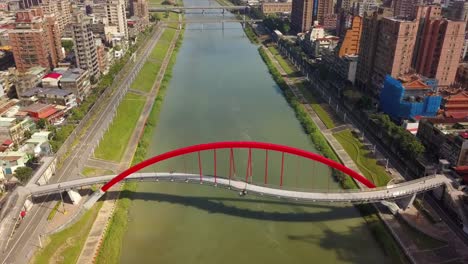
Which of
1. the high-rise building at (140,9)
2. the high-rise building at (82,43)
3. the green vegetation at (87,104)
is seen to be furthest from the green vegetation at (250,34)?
the high-rise building at (82,43)

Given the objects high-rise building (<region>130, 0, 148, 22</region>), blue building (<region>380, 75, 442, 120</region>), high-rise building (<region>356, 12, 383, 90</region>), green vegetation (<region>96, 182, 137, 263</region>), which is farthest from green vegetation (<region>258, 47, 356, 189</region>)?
high-rise building (<region>130, 0, 148, 22</region>)

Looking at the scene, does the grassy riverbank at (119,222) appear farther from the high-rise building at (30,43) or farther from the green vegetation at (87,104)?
the high-rise building at (30,43)

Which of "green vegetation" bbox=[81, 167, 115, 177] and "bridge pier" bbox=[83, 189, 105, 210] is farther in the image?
"green vegetation" bbox=[81, 167, 115, 177]

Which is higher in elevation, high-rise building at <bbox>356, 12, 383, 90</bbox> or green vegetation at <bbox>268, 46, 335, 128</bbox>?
high-rise building at <bbox>356, 12, 383, 90</bbox>

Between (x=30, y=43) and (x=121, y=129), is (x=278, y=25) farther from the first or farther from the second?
(x=121, y=129)

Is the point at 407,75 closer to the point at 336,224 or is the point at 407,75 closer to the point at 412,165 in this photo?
the point at 412,165

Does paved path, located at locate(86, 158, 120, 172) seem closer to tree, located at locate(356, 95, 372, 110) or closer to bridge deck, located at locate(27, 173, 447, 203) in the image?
bridge deck, located at locate(27, 173, 447, 203)

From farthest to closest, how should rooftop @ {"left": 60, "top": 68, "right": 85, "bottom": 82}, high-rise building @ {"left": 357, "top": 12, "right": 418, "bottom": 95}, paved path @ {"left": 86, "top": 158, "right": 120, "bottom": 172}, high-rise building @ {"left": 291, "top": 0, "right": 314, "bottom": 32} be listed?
high-rise building @ {"left": 291, "top": 0, "right": 314, "bottom": 32}
rooftop @ {"left": 60, "top": 68, "right": 85, "bottom": 82}
high-rise building @ {"left": 357, "top": 12, "right": 418, "bottom": 95}
paved path @ {"left": 86, "top": 158, "right": 120, "bottom": 172}
